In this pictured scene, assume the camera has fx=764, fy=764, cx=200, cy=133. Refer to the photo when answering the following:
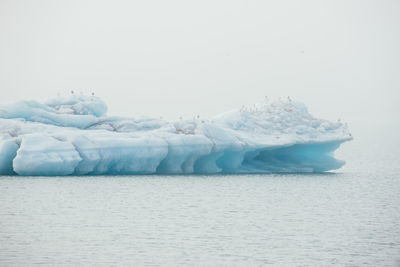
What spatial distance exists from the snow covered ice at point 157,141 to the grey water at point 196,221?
1020mm

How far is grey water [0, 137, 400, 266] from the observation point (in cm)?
2230

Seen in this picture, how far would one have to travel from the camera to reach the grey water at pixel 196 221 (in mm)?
22297

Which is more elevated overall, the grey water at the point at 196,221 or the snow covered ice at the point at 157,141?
the snow covered ice at the point at 157,141

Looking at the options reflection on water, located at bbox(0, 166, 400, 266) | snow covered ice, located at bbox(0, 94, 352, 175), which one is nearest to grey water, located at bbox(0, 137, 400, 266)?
reflection on water, located at bbox(0, 166, 400, 266)

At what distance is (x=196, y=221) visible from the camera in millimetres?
28484

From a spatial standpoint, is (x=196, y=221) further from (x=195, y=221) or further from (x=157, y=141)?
(x=157, y=141)

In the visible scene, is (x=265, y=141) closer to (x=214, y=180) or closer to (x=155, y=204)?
(x=214, y=180)

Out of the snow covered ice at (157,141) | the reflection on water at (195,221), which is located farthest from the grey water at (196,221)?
the snow covered ice at (157,141)

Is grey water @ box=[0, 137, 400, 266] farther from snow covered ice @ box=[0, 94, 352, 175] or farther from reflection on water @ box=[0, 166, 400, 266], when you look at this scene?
snow covered ice @ box=[0, 94, 352, 175]

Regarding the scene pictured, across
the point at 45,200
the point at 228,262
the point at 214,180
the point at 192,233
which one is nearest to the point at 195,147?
the point at 214,180

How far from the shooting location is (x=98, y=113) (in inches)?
1704

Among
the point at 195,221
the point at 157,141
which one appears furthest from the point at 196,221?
the point at 157,141

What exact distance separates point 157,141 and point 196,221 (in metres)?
10.5

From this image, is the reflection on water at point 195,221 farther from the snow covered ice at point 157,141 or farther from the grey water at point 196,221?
the snow covered ice at point 157,141
